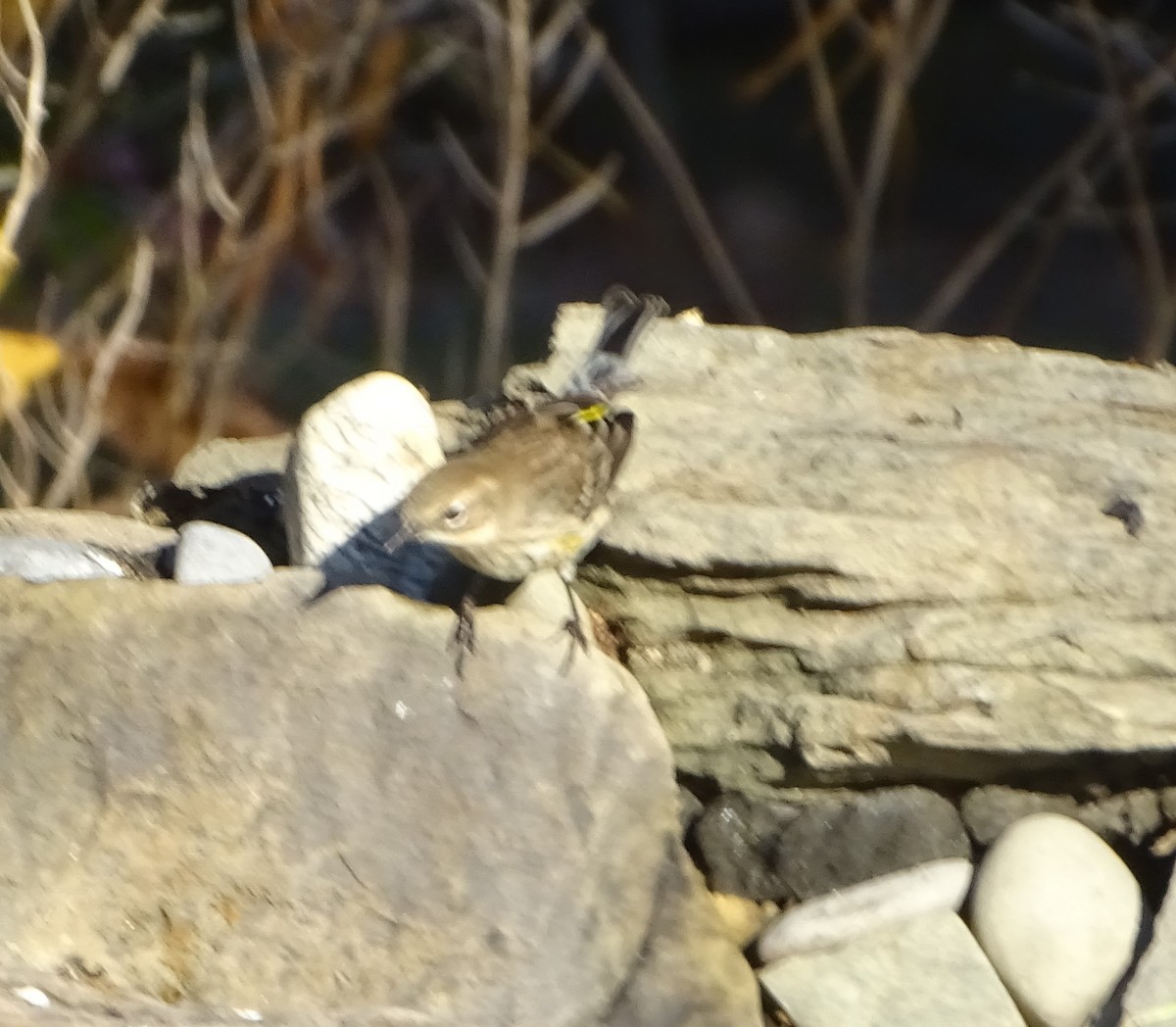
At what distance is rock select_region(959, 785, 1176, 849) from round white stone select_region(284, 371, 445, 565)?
5.33 ft

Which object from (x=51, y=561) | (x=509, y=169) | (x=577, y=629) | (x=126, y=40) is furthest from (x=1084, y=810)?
(x=126, y=40)

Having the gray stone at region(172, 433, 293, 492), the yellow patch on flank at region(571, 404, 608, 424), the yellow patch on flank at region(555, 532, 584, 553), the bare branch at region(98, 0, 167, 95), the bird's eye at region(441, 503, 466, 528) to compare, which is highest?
the bare branch at region(98, 0, 167, 95)

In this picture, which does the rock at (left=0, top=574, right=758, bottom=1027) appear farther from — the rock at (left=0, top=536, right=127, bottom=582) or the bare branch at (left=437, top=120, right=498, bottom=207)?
the bare branch at (left=437, top=120, right=498, bottom=207)

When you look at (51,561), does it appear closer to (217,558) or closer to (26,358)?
(217,558)

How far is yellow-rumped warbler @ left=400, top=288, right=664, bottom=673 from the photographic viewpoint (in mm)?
3182

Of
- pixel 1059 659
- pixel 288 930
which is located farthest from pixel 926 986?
pixel 288 930

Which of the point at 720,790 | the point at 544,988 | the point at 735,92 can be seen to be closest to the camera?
the point at 544,988

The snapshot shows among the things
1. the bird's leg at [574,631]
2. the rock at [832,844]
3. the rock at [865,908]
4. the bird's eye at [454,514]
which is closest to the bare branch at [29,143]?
the bird's eye at [454,514]

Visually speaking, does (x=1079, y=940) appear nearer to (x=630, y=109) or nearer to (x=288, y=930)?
(x=288, y=930)

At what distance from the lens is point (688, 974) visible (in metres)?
3.06

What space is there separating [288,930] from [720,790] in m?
1.19

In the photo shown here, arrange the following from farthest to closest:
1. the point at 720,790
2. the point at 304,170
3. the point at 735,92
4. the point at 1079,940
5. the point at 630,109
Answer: the point at 735,92
the point at 630,109
the point at 304,170
the point at 720,790
the point at 1079,940

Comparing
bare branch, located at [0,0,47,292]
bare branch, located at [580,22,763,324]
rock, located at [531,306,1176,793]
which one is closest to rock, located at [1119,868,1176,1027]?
rock, located at [531,306,1176,793]

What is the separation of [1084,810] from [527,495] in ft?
5.30
